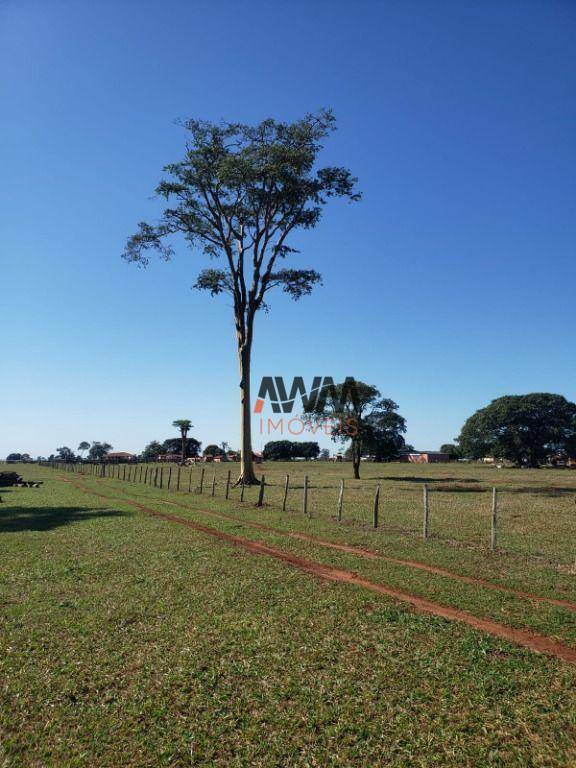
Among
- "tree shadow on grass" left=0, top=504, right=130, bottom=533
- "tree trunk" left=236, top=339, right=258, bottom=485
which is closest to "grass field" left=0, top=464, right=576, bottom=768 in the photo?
"tree shadow on grass" left=0, top=504, right=130, bottom=533

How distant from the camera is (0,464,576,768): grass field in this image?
5.03m

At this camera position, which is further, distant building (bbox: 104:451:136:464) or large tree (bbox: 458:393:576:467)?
distant building (bbox: 104:451:136:464)

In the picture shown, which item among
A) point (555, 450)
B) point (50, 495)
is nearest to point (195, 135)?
point (50, 495)

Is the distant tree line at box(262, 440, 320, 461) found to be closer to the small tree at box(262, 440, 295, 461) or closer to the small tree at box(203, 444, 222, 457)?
the small tree at box(262, 440, 295, 461)

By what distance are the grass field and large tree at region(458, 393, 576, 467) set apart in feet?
237

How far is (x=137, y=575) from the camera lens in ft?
36.9

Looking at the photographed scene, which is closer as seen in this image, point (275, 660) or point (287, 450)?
point (275, 660)

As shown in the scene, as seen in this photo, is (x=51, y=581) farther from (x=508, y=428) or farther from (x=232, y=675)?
Answer: (x=508, y=428)

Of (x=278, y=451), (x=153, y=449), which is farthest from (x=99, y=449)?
(x=278, y=451)

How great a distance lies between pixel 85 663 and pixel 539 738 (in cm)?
573

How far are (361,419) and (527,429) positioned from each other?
40706mm

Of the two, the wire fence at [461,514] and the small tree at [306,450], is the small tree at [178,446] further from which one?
the wire fence at [461,514]

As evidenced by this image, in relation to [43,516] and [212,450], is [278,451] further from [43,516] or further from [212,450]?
[43,516]

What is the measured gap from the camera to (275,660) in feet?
22.5
